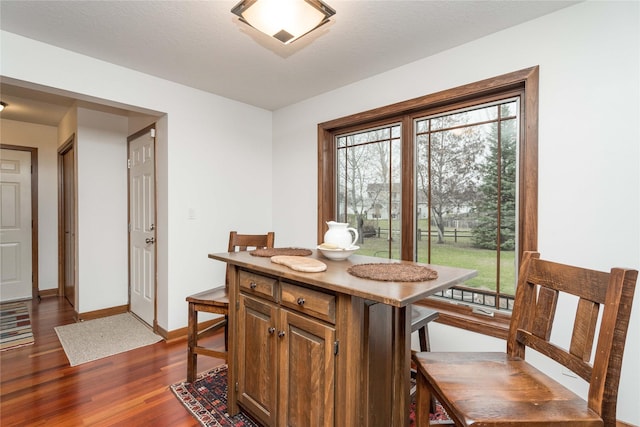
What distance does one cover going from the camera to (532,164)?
1920mm

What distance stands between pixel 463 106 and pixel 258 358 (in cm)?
216

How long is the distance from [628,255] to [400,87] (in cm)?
183

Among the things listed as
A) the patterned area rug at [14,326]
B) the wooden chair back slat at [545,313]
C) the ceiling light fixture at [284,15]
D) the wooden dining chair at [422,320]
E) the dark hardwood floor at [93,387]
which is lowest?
the dark hardwood floor at [93,387]

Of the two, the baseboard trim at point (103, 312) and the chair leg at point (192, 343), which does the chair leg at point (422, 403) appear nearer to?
the chair leg at point (192, 343)

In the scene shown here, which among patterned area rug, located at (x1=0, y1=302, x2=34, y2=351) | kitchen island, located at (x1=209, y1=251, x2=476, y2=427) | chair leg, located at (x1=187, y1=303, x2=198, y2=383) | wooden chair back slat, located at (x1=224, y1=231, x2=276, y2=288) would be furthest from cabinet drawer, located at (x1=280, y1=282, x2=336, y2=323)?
patterned area rug, located at (x1=0, y1=302, x2=34, y2=351)

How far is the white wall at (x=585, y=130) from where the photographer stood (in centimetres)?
162

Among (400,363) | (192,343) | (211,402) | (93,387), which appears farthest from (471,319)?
(93,387)

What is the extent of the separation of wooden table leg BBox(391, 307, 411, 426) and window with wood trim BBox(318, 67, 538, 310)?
1.15 metres

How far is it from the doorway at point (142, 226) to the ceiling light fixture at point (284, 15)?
193cm

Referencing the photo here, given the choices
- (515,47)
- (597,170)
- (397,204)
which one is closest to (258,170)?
(397,204)

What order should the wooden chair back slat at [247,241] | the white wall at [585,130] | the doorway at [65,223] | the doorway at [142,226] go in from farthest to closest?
the doorway at [65,223] → the doorway at [142,226] → the wooden chair back slat at [247,241] → the white wall at [585,130]

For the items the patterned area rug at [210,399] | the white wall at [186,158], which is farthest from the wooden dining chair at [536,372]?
the white wall at [186,158]

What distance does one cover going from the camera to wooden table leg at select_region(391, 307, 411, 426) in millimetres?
1325

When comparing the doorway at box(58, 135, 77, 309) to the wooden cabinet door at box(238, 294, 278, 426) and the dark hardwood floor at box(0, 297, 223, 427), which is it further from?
the wooden cabinet door at box(238, 294, 278, 426)
